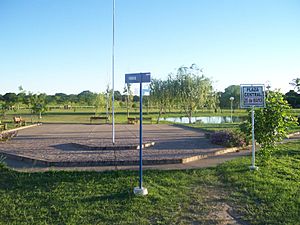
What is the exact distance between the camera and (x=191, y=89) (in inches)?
1171

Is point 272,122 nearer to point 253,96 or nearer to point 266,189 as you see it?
point 253,96

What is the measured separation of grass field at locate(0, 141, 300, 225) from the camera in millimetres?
4324

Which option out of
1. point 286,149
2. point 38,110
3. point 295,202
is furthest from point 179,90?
point 295,202

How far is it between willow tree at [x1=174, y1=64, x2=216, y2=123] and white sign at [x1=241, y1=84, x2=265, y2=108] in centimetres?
2216

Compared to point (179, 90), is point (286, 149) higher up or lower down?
lower down

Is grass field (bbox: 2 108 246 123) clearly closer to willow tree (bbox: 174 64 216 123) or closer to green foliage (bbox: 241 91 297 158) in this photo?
willow tree (bbox: 174 64 216 123)

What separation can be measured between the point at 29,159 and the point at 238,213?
221 inches

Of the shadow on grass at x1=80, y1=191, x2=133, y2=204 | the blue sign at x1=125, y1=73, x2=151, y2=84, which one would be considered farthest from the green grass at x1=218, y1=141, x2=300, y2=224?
the blue sign at x1=125, y1=73, x2=151, y2=84

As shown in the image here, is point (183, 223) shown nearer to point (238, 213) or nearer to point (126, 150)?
point (238, 213)

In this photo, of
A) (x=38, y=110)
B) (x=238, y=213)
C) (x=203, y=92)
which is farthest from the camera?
(x=203, y=92)

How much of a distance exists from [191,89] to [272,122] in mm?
22358

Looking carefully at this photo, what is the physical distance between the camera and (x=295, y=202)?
4867mm

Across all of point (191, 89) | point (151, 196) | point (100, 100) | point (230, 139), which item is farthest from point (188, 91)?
point (151, 196)

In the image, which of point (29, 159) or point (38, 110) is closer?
point (29, 159)
